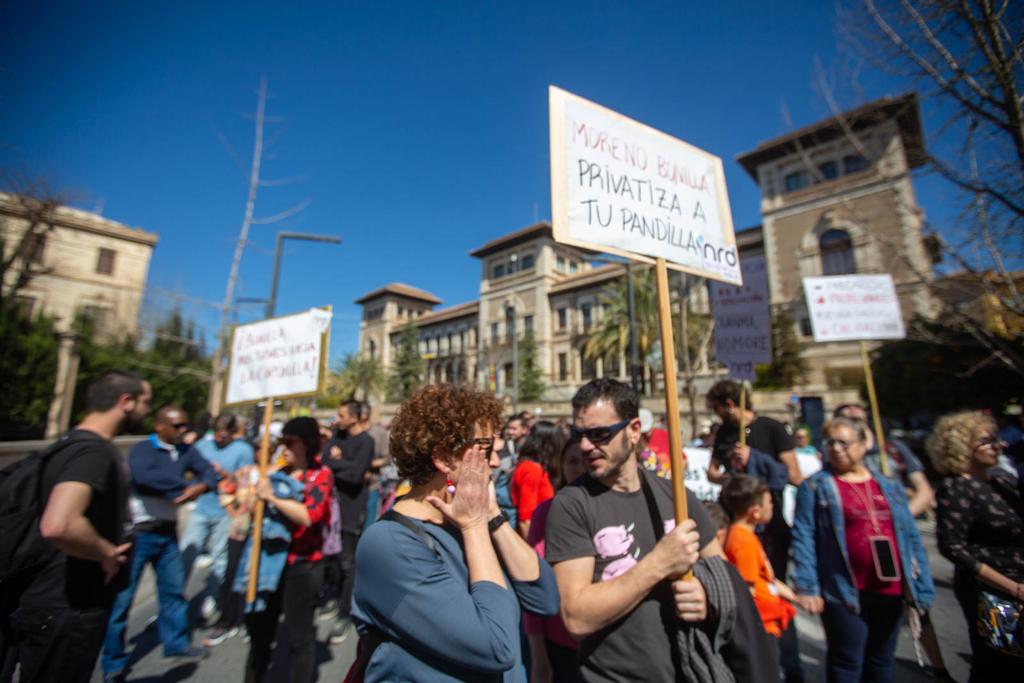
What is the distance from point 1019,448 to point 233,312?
17403 millimetres

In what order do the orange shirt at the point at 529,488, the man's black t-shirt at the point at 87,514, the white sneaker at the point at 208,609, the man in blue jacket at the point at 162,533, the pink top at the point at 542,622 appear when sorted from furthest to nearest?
the white sneaker at the point at 208,609, the man in blue jacket at the point at 162,533, the orange shirt at the point at 529,488, the pink top at the point at 542,622, the man's black t-shirt at the point at 87,514

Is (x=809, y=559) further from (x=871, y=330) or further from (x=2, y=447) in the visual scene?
(x=2, y=447)

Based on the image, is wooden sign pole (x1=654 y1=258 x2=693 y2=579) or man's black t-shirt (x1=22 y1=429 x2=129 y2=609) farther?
man's black t-shirt (x1=22 y1=429 x2=129 y2=609)

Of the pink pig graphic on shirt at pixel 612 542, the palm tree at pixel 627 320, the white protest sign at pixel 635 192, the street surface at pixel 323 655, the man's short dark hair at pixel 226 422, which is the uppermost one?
the palm tree at pixel 627 320

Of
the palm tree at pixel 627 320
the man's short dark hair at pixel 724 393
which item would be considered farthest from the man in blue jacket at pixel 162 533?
the palm tree at pixel 627 320

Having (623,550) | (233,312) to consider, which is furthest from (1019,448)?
(233,312)

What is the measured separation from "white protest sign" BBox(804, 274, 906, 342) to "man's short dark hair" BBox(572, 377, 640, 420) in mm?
5033

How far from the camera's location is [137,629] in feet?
14.6

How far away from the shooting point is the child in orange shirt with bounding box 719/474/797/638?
2.89 m

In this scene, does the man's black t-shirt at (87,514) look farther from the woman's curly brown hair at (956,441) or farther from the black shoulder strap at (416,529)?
the woman's curly brown hair at (956,441)

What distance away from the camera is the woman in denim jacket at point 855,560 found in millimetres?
2812

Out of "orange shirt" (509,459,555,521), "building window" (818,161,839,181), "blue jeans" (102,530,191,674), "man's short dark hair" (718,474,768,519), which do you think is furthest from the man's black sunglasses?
"building window" (818,161,839,181)

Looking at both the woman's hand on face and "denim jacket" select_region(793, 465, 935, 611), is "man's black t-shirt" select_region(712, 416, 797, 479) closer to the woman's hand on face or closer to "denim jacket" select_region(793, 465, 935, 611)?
"denim jacket" select_region(793, 465, 935, 611)

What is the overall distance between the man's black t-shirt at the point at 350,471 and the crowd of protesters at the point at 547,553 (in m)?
1.10
